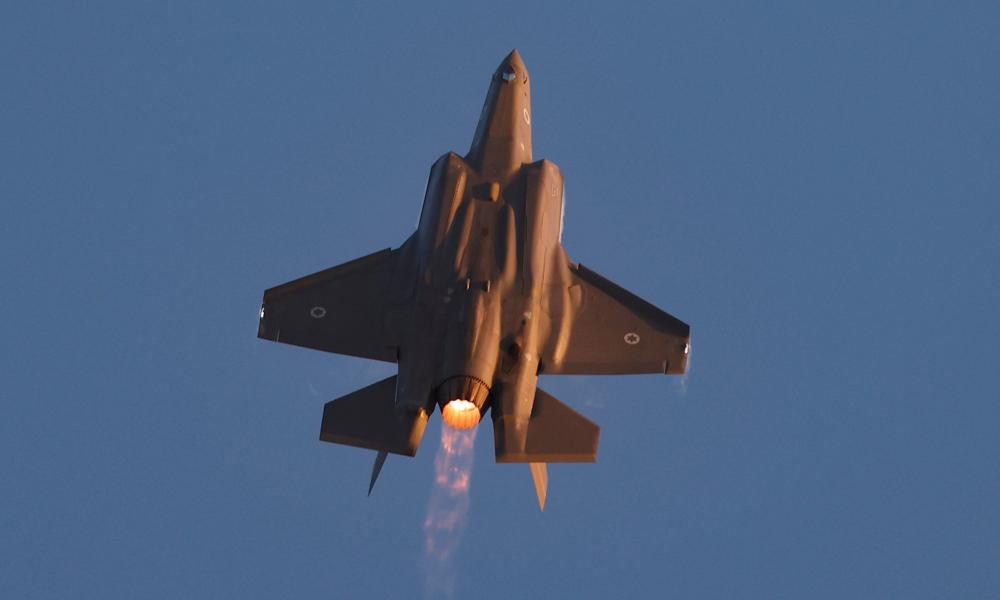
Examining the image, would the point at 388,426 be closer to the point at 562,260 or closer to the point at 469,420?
the point at 469,420

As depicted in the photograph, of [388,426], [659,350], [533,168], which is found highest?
[533,168]

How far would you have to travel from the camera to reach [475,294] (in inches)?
1672

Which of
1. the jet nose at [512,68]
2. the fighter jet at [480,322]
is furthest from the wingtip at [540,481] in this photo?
the jet nose at [512,68]

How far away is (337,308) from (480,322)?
4053 millimetres

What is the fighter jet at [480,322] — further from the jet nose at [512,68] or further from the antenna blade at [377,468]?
the jet nose at [512,68]

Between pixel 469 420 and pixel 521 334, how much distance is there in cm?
224

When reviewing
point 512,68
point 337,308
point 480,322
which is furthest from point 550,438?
point 512,68

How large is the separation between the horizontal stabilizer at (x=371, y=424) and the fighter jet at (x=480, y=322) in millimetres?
20

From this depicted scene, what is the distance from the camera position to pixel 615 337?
145 feet

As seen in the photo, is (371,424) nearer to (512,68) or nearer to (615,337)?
(615,337)

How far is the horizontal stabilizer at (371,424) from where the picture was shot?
1609 inches

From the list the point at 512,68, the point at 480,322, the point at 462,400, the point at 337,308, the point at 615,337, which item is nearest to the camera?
the point at 462,400

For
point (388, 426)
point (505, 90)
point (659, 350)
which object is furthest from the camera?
point (505, 90)

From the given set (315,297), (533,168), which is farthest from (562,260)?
(315,297)
